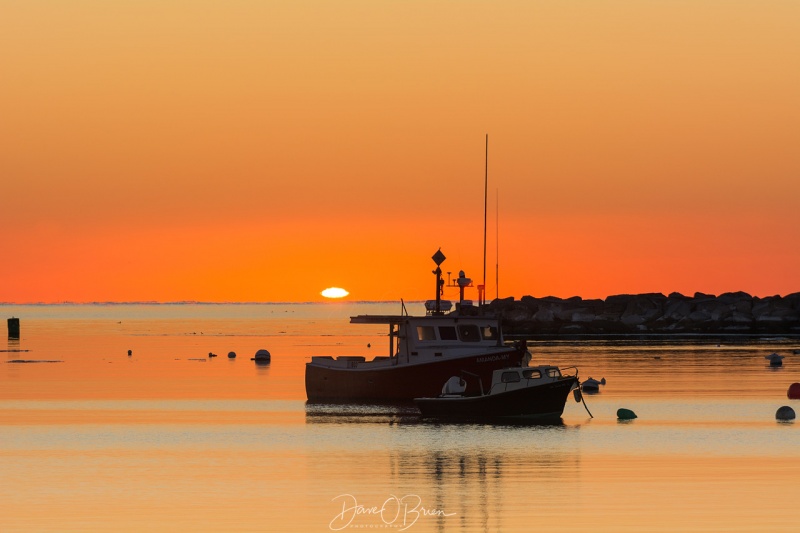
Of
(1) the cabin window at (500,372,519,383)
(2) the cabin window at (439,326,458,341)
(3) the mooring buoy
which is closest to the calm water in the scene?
(1) the cabin window at (500,372,519,383)

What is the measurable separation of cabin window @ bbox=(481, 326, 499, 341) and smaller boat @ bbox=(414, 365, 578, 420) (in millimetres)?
5452

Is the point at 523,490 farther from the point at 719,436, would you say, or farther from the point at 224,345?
the point at 224,345

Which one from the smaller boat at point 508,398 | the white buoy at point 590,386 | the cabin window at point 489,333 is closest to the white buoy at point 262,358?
the white buoy at point 590,386

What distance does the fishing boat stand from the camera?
67.1m

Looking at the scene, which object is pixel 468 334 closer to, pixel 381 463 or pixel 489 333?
pixel 489 333

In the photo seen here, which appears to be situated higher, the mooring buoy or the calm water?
the mooring buoy

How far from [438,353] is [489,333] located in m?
2.77

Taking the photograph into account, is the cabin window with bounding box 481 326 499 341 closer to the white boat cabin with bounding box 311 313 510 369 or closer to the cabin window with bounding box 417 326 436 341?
the white boat cabin with bounding box 311 313 510 369

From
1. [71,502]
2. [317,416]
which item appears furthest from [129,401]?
[71,502]

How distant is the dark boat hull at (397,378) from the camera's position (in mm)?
66812

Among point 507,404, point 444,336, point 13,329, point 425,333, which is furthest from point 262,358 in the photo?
point 507,404

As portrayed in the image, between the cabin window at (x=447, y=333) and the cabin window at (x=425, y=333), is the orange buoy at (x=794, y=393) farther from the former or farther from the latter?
the cabin window at (x=425, y=333)

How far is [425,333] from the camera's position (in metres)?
70.6

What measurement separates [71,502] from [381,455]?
15109mm
